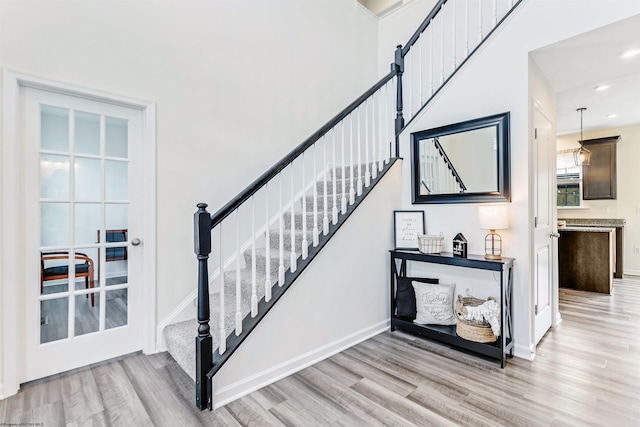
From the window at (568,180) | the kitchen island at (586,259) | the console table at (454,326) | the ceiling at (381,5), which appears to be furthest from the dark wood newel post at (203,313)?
the window at (568,180)

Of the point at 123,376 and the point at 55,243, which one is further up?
the point at 55,243

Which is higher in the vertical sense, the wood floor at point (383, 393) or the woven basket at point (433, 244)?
the woven basket at point (433, 244)

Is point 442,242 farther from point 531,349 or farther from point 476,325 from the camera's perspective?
point 531,349

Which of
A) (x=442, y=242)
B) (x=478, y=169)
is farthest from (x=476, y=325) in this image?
(x=478, y=169)

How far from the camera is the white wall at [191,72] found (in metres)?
2.25

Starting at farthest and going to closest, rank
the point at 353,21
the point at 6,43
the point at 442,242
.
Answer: the point at 353,21 < the point at 442,242 < the point at 6,43

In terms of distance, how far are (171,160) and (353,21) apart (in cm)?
327

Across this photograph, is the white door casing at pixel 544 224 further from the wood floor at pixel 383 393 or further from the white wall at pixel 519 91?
the wood floor at pixel 383 393

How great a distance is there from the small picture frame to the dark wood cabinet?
15.2ft

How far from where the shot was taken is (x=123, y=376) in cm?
227

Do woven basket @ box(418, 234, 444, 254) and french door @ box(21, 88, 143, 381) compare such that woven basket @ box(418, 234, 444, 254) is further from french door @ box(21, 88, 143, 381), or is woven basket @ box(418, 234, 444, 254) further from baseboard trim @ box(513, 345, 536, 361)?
french door @ box(21, 88, 143, 381)

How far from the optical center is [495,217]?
2.54 meters

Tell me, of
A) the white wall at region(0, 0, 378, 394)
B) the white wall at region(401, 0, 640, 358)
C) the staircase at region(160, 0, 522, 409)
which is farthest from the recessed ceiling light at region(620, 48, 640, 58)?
the white wall at region(0, 0, 378, 394)

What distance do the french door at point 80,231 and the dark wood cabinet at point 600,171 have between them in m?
7.14
